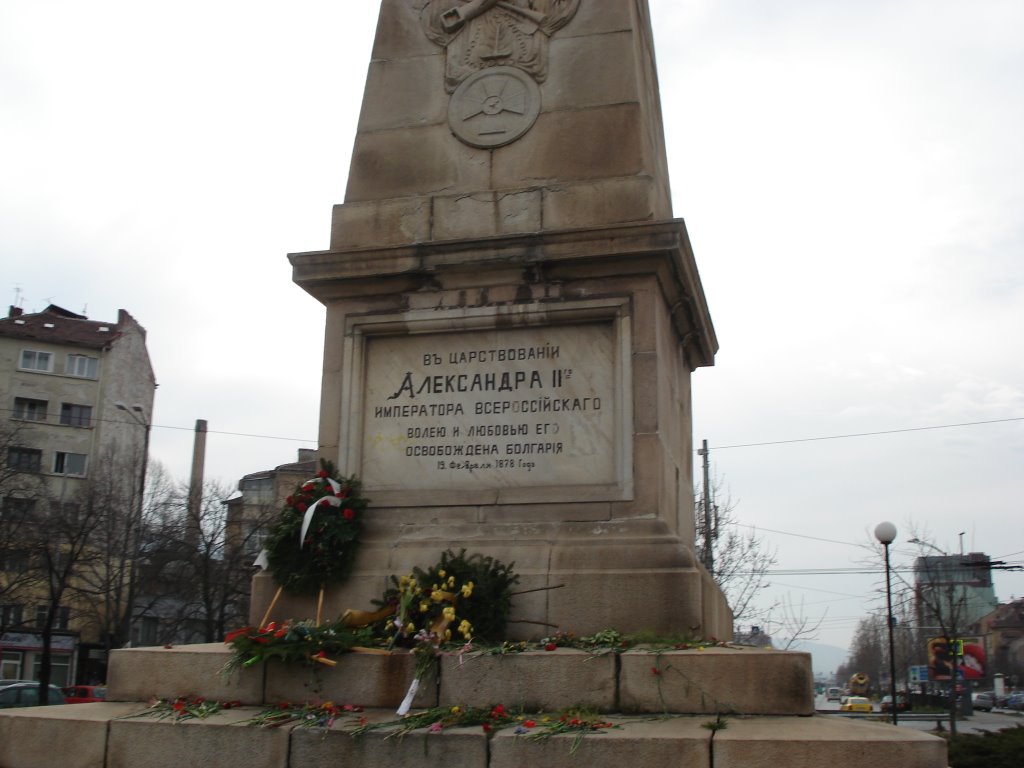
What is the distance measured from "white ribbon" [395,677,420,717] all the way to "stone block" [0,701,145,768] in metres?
1.79

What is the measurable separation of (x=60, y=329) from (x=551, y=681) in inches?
2128

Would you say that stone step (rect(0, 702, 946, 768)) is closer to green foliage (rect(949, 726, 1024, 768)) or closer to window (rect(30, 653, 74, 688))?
green foliage (rect(949, 726, 1024, 768))

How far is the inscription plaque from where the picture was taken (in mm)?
7754

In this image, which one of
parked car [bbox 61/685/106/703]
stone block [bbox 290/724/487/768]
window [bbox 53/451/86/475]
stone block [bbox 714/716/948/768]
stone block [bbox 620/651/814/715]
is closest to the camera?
stone block [bbox 714/716/948/768]

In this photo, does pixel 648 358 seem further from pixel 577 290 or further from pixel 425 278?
pixel 425 278

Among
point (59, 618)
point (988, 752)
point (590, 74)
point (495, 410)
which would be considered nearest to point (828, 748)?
point (495, 410)

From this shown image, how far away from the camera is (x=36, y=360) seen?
54188 millimetres

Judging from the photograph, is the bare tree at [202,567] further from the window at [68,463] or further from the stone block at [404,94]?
the stone block at [404,94]

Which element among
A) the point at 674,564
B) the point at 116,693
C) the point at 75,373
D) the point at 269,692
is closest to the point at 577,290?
the point at 674,564

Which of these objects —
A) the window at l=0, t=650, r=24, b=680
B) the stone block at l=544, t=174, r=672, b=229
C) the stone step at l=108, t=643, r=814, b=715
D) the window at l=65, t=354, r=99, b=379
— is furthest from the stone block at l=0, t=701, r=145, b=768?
the window at l=65, t=354, r=99, b=379

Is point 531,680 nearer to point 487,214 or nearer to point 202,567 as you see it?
point 487,214

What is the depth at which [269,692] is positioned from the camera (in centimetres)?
672

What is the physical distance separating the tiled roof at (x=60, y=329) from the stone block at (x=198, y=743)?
5188cm

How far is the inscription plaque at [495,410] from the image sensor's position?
7754mm
